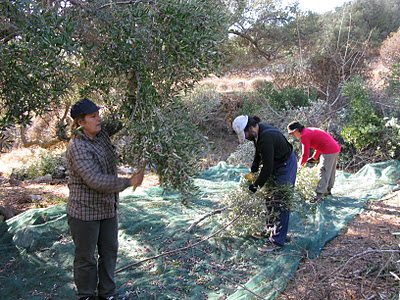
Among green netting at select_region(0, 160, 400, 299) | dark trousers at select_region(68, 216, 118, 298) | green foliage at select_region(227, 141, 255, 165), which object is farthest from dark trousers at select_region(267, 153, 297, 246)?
green foliage at select_region(227, 141, 255, 165)

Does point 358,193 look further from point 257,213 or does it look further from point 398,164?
point 257,213

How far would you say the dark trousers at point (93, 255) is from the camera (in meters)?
2.83

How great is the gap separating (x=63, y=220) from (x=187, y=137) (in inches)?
125

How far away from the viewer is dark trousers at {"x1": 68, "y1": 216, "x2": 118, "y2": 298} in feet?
9.29

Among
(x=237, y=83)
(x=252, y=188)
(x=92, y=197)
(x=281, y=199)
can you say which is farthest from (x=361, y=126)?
(x=237, y=83)

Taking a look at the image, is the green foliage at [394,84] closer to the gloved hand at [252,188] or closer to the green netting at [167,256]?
the green netting at [167,256]

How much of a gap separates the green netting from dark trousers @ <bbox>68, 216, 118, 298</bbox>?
387mm

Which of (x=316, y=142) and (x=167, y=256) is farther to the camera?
(x=316, y=142)

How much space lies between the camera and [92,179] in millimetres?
2670

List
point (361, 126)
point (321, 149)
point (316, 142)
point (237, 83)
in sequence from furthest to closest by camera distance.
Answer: point (237, 83), point (361, 126), point (321, 149), point (316, 142)

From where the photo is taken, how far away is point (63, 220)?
15.8 ft

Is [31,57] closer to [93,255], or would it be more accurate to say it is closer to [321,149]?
[93,255]

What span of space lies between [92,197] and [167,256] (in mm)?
1662

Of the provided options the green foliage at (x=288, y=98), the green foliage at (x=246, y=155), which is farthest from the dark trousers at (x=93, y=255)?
the green foliage at (x=288, y=98)
